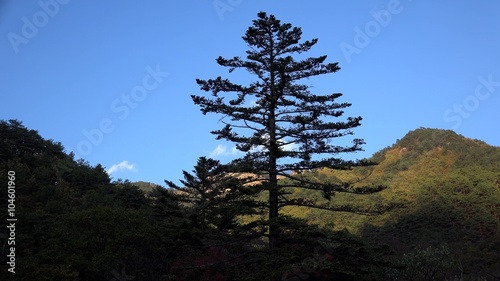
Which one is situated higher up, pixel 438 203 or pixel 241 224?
pixel 438 203

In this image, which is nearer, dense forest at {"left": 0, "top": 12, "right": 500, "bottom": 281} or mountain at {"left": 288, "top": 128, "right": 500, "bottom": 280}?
dense forest at {"left": 0, "top": 12, "right": 500, "bottom": 281}

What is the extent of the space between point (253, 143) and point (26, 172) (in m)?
24.4

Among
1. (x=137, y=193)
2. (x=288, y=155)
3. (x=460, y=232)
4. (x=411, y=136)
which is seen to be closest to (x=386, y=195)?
(x=460, y=232)

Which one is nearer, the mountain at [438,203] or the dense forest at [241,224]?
the dense forest at [241,224]

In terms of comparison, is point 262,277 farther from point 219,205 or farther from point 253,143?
point 253,143

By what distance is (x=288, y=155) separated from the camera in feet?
61.5

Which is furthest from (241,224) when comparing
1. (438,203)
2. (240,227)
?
(438,203)

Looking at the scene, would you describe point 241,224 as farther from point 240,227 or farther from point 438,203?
point 438,203

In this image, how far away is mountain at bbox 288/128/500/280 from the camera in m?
35.7

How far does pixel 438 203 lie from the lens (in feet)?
152

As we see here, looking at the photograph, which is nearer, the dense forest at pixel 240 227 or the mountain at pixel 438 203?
the dense forest at pixel 240 227

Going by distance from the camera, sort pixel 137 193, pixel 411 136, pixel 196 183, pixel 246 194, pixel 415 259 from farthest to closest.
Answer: pixel 411 136, pixel 137 193, pixel 196 183, pixel 415 259, pixel 246 194

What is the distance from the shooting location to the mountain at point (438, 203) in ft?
117

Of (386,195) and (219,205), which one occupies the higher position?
(386,195)
